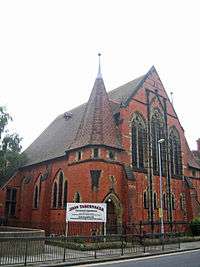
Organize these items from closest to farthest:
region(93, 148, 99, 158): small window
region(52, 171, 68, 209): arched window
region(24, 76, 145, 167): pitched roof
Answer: region(93, 148, 99, 158): small window → region(52, 171, 68, 209): arched window → region(24, 76, 145, 167): pitched roof

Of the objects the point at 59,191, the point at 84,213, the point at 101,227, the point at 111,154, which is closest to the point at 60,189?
the point at 59,191

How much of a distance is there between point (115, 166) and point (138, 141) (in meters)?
4.77

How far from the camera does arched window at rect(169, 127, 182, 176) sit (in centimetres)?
3497

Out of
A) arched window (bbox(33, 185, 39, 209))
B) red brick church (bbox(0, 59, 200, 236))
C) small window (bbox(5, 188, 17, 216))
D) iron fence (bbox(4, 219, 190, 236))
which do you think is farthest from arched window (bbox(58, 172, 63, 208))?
small window (bbox(5, 188, 17, 216))

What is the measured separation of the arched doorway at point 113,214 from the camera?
26297 mm

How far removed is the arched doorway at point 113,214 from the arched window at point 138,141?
4.58 m

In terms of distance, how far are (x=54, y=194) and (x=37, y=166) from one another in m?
5.18

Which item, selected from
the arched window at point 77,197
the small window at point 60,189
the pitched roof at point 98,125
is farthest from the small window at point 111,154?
the small window at point 60,189

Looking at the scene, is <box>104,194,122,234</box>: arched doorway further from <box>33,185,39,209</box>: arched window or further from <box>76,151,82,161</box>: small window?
<box>33,185,39,209</box>: arched window

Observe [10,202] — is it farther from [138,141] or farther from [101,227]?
[138,141]

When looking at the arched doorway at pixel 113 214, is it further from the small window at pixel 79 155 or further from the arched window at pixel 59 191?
the arched window at pixel 59 191

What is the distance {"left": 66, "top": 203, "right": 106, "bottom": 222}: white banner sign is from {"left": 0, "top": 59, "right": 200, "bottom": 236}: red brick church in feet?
9.72

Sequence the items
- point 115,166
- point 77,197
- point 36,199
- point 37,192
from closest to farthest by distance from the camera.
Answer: point 77,197 < point 115,166 < point 36,199 < point 37,192

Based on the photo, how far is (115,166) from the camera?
2769cm
